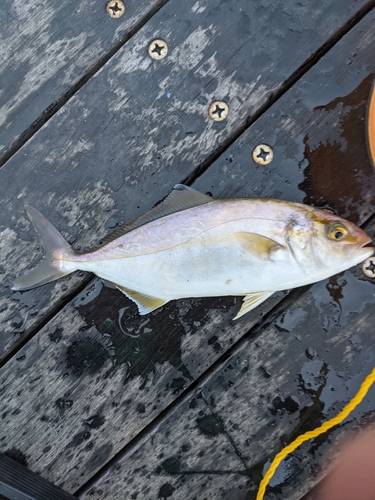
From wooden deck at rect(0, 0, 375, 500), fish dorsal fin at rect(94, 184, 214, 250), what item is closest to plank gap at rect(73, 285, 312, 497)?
wooden deck at rect(0, 0, 375, 500)

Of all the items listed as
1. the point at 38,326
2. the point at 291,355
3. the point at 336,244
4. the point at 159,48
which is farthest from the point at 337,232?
the point at 38,326

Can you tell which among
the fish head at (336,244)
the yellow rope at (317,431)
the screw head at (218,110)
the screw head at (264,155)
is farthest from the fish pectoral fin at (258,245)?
the yellow rope at (317,431)

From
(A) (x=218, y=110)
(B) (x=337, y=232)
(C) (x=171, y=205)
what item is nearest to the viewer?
(B) (x=337, y=232)

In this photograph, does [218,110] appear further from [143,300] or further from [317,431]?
[317,431]

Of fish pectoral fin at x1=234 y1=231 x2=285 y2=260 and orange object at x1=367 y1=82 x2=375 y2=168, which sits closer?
fish pectoral fin at x1=234 y1=231 x2=285 y2=260

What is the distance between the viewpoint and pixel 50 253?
176 cm

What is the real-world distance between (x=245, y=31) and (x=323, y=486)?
2.19 m

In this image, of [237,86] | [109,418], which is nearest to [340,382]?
[109,418]

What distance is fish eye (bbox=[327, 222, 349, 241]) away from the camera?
1576 millimetres

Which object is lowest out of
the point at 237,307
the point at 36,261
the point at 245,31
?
the point at 237,307

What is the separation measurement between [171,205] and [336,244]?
2.36ft

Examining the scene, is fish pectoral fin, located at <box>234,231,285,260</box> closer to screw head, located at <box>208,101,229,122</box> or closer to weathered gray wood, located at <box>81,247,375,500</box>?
weathered gray wood, located at <box>81,247,375,500</box>

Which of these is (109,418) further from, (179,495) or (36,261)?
(36,261)

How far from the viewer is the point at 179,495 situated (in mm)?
1839
